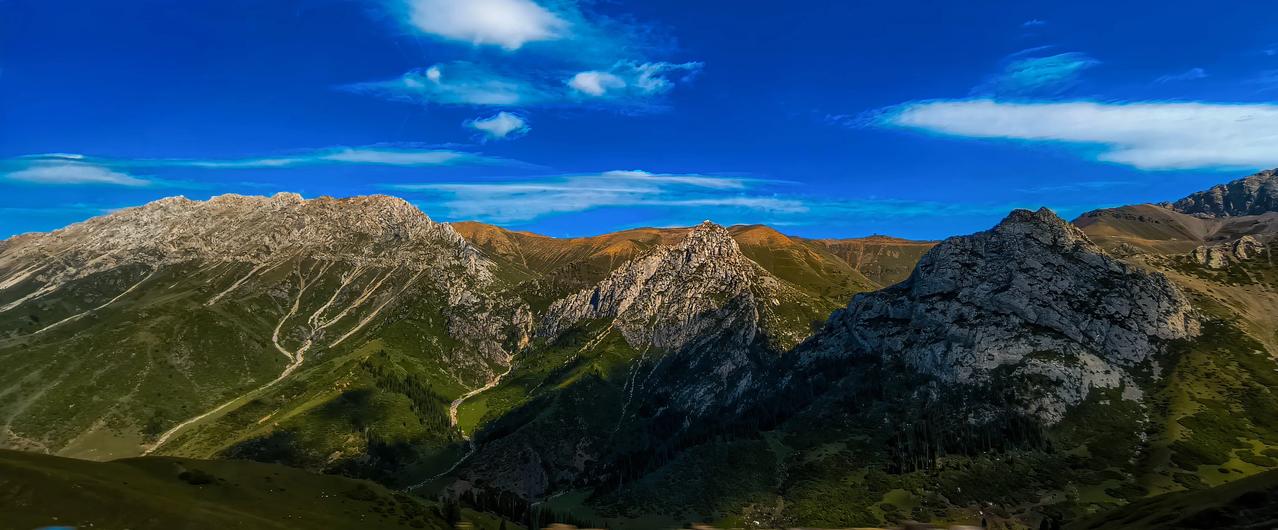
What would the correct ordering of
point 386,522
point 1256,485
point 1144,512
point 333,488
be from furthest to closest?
point 333,488 → point 386,522 → point 1144,512 → point 1256,485

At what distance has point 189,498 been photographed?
123 meters

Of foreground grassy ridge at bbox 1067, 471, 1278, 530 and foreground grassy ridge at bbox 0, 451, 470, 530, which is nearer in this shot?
foreground grassy ridge at bbox 1067, 471, 1278, 530

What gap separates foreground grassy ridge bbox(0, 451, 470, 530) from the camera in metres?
99.3

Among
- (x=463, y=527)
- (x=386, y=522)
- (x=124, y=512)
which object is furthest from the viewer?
(x=463, y=527)

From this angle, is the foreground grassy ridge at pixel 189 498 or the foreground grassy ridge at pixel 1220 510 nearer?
the foreground grassy ridge at pixel 1220 510

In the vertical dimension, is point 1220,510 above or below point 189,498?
below

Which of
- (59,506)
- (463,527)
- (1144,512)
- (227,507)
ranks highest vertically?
(59,506)

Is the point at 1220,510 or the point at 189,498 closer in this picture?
the point at 1220,510

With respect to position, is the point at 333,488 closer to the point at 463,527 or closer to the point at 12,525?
the point at 463,527

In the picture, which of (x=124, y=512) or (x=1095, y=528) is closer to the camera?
(x=124, y=512)

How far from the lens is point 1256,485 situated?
94.1m

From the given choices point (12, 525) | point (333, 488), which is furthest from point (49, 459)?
point (333, 488)

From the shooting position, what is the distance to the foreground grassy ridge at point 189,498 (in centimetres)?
9931

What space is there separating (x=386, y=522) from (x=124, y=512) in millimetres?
54524
